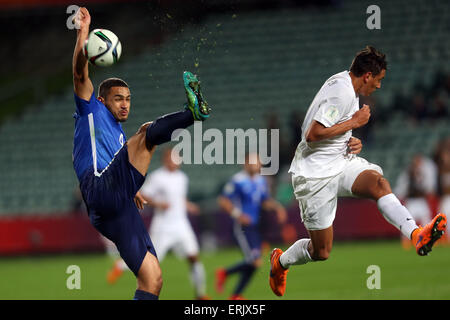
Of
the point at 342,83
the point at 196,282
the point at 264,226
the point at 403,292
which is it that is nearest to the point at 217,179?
the point at 264,226

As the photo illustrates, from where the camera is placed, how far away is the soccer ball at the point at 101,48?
6949 mm

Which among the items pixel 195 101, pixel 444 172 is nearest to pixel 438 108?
pixel 444 172

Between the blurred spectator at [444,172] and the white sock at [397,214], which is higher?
the blurred spectator at [444,172]

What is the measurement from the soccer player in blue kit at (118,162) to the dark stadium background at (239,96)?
10.6 meters

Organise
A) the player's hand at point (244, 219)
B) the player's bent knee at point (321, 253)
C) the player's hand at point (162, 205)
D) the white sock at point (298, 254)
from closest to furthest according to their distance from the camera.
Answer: the player's bent knee at point (321, 253), the white sock at point (298, 254), the player's hand at point (244, 219), the player's hand at point (162, 205)

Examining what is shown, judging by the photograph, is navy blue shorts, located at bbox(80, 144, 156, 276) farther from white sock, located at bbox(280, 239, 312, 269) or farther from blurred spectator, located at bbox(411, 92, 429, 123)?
blurred spectator, located at bbox(411, 92, 429, 123)

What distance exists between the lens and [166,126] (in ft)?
22.1

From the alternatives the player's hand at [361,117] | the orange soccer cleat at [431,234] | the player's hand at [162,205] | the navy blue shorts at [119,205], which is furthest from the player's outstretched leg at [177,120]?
the player's hand at [162,205]

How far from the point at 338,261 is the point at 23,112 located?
14.2 meters

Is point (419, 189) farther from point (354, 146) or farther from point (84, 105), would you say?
point (84, 105)

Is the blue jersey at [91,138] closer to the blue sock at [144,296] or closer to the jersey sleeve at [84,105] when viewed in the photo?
the jersey sleeve at [84,105]

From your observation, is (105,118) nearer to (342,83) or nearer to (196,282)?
(342,83)

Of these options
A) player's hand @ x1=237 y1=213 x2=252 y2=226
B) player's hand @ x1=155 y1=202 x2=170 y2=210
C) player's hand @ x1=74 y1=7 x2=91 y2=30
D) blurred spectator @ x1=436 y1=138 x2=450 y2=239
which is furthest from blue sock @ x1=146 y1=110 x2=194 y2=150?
blurred spectator @ x1=436 y1=138 x2=450 y2=239

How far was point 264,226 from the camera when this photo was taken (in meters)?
19.4
